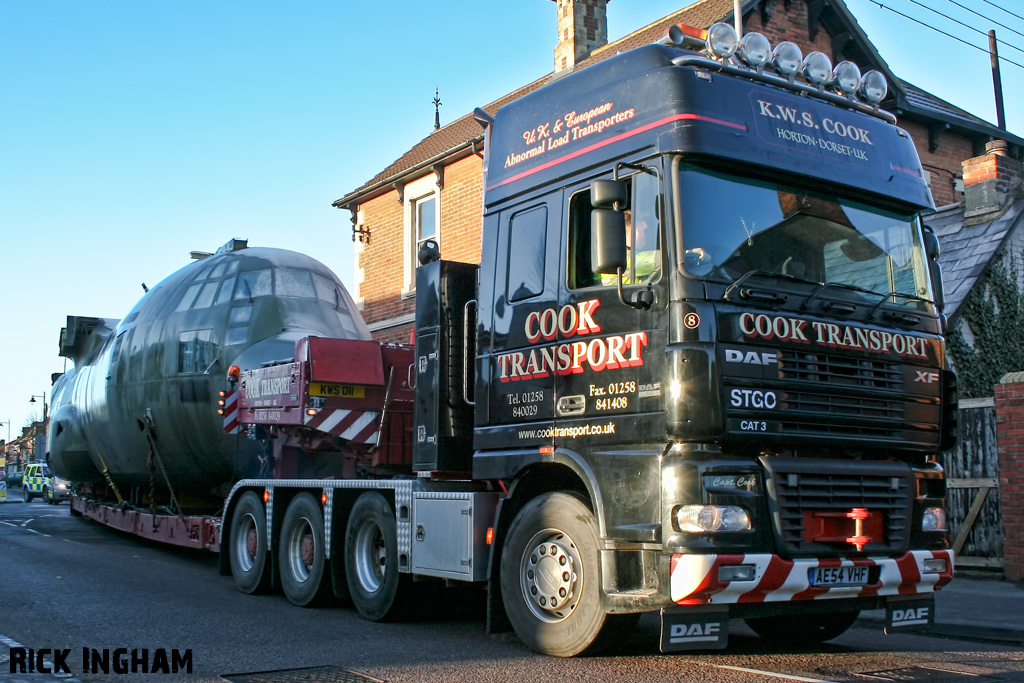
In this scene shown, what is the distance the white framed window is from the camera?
65.0 ft

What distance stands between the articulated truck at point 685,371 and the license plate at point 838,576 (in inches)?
1.0

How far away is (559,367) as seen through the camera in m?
6.83

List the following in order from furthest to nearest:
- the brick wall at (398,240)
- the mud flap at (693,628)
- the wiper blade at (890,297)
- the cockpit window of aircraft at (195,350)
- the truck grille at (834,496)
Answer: the brick wall at (398,240), the cockpit window of aircraft at (195,350), the wiper blade at (890,297), the truck grille at (834,496), the mud flap at (693,628)

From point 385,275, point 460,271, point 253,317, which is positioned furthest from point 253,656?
point 385,275

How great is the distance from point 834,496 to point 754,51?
2.92m

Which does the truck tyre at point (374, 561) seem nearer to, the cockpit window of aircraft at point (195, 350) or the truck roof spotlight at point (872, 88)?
the cockpit window of aircraft at point (195, 350)

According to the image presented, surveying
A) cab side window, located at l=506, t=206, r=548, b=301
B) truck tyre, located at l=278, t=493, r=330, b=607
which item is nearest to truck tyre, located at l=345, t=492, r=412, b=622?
truck tyre, located at l=278, t=493, r=330, b=607

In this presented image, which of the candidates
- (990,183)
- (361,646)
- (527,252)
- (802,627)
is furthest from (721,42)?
(990,183)


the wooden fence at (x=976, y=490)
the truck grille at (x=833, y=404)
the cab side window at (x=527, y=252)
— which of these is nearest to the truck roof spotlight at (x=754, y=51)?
the cab side window at (x=527, y=252)

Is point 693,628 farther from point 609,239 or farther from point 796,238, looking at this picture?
point 796,238

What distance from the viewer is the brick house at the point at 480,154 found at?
18.1 metres

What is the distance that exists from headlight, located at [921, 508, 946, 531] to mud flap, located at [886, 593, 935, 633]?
47 centimetres

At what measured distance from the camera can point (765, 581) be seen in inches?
227

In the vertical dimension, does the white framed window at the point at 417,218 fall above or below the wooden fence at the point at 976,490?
above
